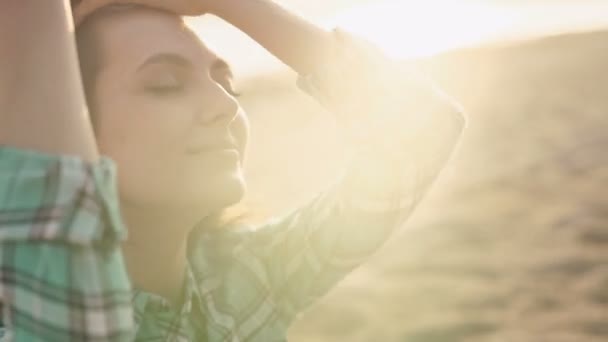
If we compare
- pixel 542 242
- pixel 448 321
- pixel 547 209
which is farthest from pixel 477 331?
pixel 547 209

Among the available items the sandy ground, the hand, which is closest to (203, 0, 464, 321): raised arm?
the hand

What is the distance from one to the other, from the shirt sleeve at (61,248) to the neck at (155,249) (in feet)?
1.52

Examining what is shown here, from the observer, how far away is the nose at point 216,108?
7.28ft

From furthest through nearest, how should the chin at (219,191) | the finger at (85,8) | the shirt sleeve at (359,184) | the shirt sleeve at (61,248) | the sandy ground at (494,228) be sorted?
1. the sandy ground at (494,228)
2. the shirt sleeve at (359,184)
3. the finger at (85,8)
4. the chin at (219,191)
5. the shirt sleeve at (61,248)

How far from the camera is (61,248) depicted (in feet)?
5.77

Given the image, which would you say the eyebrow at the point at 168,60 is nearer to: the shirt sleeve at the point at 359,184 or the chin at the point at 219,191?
the chin at the point at 219,191

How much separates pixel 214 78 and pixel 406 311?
166 inches

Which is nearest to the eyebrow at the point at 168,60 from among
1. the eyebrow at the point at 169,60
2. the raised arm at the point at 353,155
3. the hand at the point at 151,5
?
the eyebrow at the point at 169,60

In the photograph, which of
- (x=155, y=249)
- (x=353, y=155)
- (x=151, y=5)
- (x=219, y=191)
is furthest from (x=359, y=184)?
(x=151, y=5)

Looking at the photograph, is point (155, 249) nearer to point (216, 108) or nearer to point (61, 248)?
point (216, 108)

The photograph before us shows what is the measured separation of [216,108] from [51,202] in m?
0.57

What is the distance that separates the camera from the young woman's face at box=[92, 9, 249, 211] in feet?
7.21

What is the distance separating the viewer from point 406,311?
6359 millimetres

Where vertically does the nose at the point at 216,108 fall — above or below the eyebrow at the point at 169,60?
below
